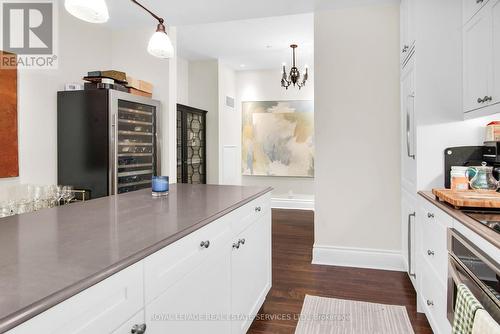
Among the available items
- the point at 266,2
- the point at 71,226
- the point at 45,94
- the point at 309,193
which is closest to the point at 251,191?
the point at 71,226

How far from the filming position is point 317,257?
3555 mm

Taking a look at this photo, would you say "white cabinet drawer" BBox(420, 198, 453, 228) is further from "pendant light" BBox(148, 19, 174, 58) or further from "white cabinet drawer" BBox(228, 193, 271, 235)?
A: "pendant light" BBox(148, 19, 174, 58)

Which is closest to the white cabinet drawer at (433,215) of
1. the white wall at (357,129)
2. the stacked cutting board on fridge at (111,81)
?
the white wall at (357,129)

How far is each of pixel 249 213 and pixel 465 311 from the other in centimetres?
120

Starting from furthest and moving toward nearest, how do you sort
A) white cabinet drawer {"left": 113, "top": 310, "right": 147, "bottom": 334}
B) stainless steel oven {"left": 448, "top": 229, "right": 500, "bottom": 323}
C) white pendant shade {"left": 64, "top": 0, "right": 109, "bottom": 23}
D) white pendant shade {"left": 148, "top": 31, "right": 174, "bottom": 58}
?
white pendant shade {"left": 148, "top": 31, "right": 174, "bottom": 58}, white pendant shade {"left": 64, "top": 0, "right": 109, "bottom": 23}, stainless steel oven {"left": 448, "top": 229, "right": 500, "bottom": 323}, white cabinet drawer {"left": 113, "top": 310, "right": 147, "bottom": 334}

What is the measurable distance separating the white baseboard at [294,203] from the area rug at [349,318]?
386 centimetres

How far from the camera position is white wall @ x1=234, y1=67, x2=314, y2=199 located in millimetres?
6543

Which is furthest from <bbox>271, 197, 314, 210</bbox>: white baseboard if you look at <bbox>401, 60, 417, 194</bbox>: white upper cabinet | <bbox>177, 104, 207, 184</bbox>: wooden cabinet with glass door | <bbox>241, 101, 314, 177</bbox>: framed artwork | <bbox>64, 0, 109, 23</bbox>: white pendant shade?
<bbox>64, 0, 109, 23</bbox>: white pendant shade

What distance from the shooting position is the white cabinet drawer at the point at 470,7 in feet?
6.99

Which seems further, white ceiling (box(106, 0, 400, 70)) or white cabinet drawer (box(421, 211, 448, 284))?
white ceiling (box(106, 0, 400, 70))

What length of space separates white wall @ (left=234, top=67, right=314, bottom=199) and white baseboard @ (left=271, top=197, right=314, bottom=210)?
6 centimetres

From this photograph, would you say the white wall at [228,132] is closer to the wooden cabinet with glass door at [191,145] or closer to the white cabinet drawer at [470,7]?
the wooden cabinet with glass door at [191,145]

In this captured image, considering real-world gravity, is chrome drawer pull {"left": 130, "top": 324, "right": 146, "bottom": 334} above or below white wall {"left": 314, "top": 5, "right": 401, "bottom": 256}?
below

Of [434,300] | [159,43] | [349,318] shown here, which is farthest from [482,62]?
[159,43]
